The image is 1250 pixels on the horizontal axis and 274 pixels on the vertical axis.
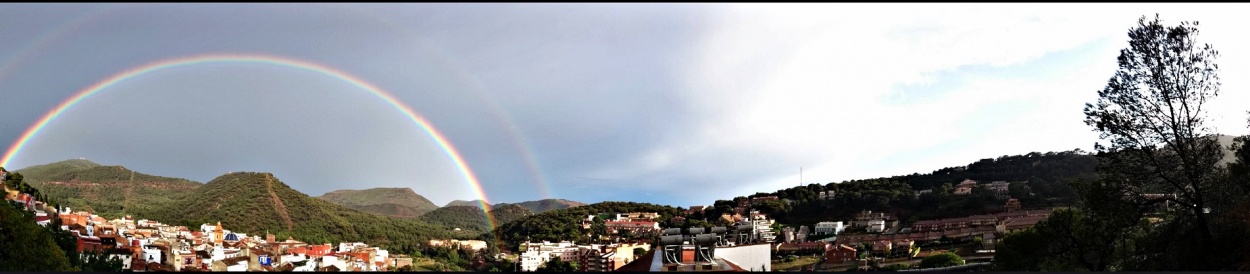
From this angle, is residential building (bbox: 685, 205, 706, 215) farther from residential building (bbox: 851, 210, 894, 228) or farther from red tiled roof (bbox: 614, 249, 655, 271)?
red tiled roof (bbox: 614, 249, 655, 271)

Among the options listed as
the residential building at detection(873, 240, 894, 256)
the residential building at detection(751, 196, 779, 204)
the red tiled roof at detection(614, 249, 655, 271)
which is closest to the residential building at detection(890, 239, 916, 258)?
the residential building at detection(873, 240, 894, 256)

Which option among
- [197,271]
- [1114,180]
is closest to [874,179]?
[197,271]

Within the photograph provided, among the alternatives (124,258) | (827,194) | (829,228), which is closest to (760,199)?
(827,194)

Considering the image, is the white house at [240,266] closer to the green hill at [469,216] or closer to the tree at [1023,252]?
the green hill at [469,216]

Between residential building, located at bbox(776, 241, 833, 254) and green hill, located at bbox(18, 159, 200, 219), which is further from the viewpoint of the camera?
green hill, located at bbox(18, 159, 200, 219)

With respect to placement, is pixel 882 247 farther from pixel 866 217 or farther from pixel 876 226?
pixel 866 217

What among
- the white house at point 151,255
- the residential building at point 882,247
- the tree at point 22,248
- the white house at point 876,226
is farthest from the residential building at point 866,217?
the tree at point 22,248
